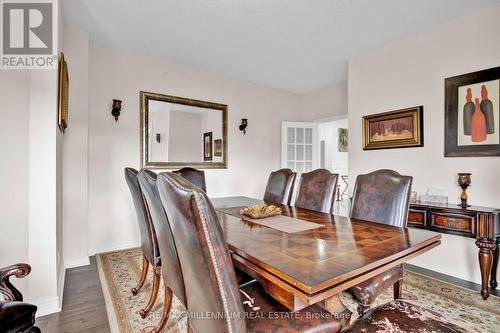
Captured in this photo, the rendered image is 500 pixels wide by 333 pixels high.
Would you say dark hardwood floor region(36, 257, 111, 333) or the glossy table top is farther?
dark hardwood floor region(36, 257, 111, 333)

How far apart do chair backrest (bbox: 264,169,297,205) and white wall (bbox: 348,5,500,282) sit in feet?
4.15

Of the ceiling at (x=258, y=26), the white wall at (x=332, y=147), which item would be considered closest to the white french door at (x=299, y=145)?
the ceiling at (x=258, y=26)

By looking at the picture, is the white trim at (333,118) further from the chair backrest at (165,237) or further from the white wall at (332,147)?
the chair backrest at (165,237)

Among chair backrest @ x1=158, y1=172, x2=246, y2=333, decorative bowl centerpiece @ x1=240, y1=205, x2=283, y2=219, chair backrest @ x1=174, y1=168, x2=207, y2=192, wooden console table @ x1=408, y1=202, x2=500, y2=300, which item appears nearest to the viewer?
chair backrest @ x1=158, y1=172, x2=246, y2=333

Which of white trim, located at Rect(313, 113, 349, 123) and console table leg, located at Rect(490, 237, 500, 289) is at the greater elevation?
white trim, located at Rect(313, 113, 349, 123)

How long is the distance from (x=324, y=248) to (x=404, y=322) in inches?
16.2

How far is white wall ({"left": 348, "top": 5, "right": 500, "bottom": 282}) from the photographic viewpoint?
2.40 m

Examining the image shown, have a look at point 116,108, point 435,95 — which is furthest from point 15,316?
point 435,95

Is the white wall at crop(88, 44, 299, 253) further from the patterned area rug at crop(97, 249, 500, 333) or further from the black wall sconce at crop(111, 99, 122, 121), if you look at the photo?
the patterned area rug at crop(97, 249, 500, 333)

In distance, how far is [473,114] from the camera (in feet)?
8.05

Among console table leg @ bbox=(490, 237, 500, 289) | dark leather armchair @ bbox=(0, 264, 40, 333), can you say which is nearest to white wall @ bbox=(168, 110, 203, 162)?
dark leather armchair @ bbox=(0, 264, 40, 333)

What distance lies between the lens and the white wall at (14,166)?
1722 mm

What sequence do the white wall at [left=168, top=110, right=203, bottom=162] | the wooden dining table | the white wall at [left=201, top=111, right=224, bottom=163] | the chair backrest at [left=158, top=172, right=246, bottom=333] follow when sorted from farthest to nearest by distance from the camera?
the white wall at [left=201, top=111, right=224, bottom=163] < the white wall at [left=168, top=110, right=203, bottom=162] < the wooden dining table < the chair backrest at [left=158, top=172, right=246, bottom=333]

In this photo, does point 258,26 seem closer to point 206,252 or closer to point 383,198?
point 383,198
